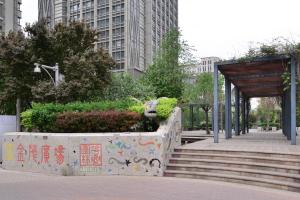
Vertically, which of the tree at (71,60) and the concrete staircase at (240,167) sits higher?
the tree at (71,60)

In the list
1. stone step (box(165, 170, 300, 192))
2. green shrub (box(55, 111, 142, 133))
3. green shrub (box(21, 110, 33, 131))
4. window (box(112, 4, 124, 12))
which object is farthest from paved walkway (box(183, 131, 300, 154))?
window (box(112, 4, 124, 12))

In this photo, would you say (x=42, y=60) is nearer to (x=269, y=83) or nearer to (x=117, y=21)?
(x=269, y=83)

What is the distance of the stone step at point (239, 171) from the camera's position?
10284 millimetres

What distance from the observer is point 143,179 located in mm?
11992

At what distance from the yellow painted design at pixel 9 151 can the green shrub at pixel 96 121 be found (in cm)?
191

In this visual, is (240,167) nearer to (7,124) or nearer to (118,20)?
(7,124)

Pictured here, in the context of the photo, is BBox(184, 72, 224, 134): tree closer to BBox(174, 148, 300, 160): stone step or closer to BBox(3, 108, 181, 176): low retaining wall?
BBox(174, 148, 300, 160): stone step

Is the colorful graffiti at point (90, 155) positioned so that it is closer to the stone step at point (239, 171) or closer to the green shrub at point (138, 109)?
the green shrub at point (138, 109)

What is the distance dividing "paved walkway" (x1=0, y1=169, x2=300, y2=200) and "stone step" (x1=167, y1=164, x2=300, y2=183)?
2.22ft

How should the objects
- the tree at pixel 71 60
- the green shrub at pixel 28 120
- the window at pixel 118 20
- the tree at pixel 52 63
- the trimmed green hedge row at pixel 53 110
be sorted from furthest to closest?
the window at pixel 118 20 < the tree at pixel 52 63 < the tree at pixel 71 60 < the green shrub at pixel 28 120 < the trimmed green hedge row at pixel 53 110

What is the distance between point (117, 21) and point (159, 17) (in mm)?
17476

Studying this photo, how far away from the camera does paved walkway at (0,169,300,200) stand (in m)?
9.23

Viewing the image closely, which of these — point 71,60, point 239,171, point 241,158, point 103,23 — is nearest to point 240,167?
point 239,171

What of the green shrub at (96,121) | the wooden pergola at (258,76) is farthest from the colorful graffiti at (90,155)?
the wooden pergola at (258,76)
